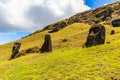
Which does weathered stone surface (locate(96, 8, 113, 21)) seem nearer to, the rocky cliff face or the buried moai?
the rocky cliff face

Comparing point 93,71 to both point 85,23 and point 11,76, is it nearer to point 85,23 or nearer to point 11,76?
point 11,76

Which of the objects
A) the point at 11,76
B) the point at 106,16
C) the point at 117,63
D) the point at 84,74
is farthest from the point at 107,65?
the point at 106,16

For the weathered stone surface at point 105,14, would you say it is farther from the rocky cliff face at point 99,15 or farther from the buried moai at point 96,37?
the buried moai at point 96,37

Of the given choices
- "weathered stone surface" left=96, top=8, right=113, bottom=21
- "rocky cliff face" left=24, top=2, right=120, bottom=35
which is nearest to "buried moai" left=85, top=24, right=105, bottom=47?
"rocky cliff face" left=24, top=2, right=120, bottom=35

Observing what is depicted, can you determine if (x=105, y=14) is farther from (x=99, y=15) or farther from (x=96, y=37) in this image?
(x=96, y=37)

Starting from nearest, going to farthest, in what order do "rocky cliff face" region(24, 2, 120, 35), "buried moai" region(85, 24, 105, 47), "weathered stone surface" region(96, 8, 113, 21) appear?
1. "buried moai" region(85, 24, 105, 47)
2. "rocky cliff face" region(24, 2, 120, 35)
3. "weathered stone surface" region(96, 8, 113, 21)

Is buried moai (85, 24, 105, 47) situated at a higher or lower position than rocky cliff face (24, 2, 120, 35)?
lower

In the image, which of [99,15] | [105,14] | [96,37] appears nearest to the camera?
[96,37]

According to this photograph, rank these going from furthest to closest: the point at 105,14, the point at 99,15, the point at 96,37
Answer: the point at 99,15 < the point at 105,14 < the point at 96,37

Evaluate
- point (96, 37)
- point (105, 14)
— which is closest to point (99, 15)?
point (105, 14)

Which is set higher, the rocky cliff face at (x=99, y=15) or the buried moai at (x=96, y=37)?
the rocky cliff face at (x=99, y=15)

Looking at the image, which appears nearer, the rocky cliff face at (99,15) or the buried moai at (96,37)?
the buried moai at (96,37)

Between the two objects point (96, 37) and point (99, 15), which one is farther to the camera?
point (99, 15)

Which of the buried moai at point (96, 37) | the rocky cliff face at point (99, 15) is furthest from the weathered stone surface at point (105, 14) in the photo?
the buried moai at point (96, 37)
